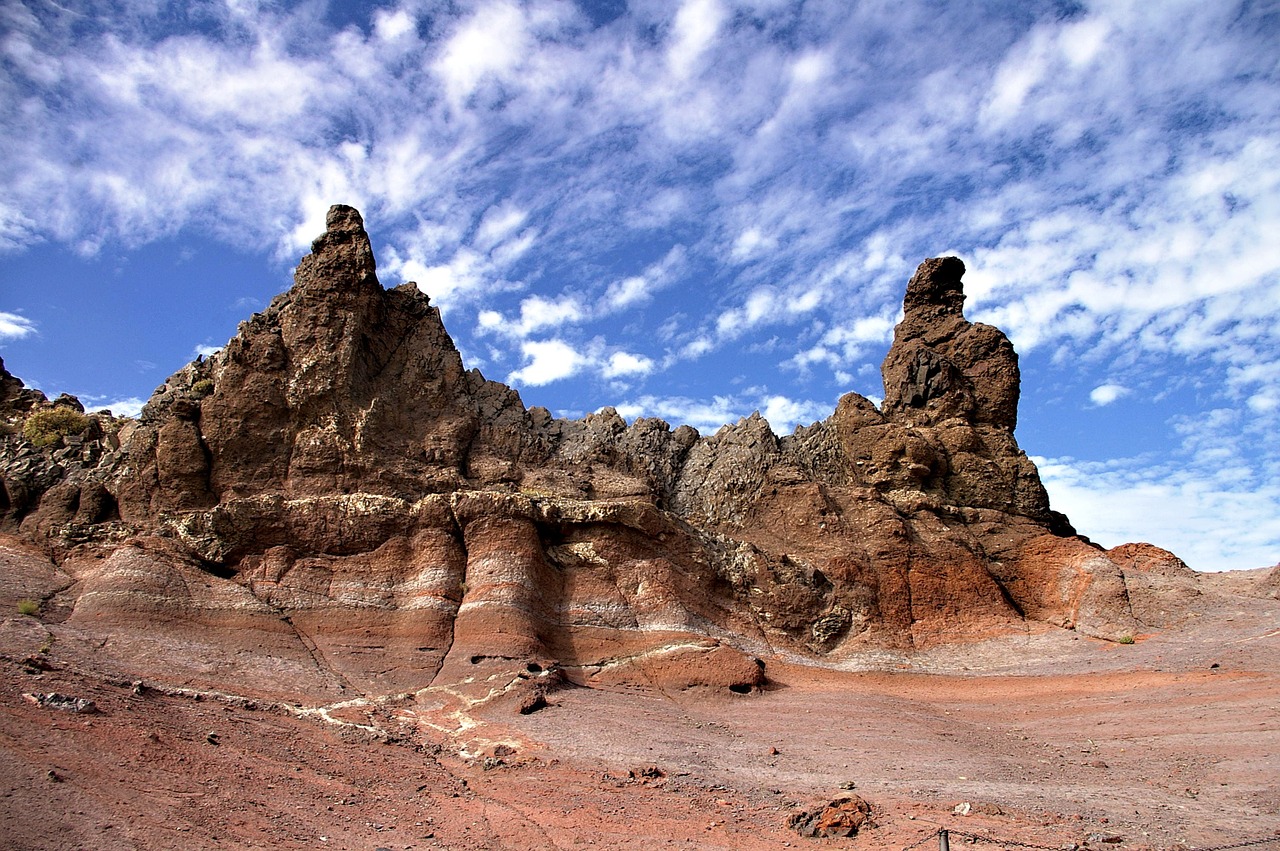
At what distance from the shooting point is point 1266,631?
85.8ft

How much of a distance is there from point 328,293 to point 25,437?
1145cm

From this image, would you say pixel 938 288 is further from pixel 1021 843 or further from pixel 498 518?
pixel 1021 843

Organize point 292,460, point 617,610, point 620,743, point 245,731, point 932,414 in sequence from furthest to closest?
point 932,414 → point 292,460 → point 617,610 → point 620,743 → point 245,731

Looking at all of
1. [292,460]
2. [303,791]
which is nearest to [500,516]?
[292,460]

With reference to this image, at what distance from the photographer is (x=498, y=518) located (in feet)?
94.2

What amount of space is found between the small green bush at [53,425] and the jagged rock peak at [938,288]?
36134mm

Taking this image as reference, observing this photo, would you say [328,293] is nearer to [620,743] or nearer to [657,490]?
[657,490]

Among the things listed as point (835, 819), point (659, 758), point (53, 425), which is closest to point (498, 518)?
point (659, 758)

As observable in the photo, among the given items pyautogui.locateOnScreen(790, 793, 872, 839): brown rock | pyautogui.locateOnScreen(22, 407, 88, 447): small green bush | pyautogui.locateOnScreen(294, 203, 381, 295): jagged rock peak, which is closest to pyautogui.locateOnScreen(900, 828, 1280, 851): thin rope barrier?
pyautogui.locateOnScreen(790, 793, 872, 839): brown rock

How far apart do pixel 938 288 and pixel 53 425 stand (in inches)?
1505

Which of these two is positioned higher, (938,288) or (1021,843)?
(938,288)

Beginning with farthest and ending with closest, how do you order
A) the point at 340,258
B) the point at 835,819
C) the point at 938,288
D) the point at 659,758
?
the point at 938,288
the point at 340,258
the point at 659,758
the point at 835,819

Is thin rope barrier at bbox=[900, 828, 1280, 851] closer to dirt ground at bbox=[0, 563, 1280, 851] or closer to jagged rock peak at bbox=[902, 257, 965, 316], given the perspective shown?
dirt ground at bbox=[0, 563, 1280, 851]

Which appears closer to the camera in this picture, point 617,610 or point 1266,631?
point 1266,631
